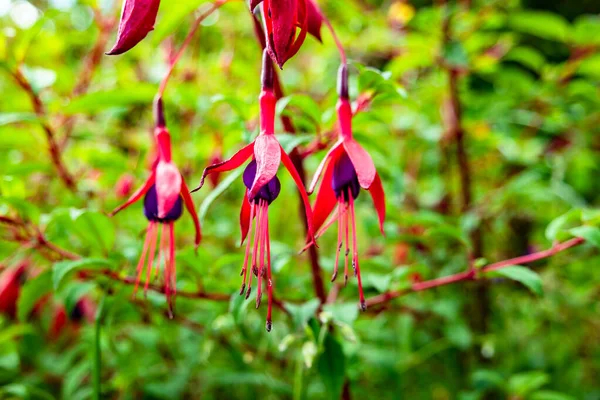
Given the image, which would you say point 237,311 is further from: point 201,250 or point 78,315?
point 78,315

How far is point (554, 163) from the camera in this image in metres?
1.31

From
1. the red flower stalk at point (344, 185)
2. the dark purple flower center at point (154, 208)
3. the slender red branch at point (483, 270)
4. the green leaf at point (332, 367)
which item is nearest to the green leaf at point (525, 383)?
the slender red branch at point (483, 270)

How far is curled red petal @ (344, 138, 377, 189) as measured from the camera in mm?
459

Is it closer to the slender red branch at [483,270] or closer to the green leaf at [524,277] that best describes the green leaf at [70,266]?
the slender red branch at [483,270]

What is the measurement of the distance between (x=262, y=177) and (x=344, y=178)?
105mm

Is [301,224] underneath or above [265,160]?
underneath

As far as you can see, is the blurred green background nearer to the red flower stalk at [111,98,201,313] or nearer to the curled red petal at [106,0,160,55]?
the red flower stalk at [111,98,201,313]

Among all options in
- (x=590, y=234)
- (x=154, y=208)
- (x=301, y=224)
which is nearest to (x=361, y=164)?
(x=154, y=208)

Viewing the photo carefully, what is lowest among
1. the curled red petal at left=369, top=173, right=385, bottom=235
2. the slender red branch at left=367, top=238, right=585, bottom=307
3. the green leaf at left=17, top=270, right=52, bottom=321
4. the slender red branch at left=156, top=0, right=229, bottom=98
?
the slender red branch at left=367, top=238, right=585, bottom=307

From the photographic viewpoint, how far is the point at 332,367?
0.64m

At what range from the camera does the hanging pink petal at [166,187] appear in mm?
506

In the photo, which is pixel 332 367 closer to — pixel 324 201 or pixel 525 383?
pixel 324 201

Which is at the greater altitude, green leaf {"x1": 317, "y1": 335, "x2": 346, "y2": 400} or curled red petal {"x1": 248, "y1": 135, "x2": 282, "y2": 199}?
curled red petal {"x1": 248, "y1": 135, "x2": 282, "y2": 199}

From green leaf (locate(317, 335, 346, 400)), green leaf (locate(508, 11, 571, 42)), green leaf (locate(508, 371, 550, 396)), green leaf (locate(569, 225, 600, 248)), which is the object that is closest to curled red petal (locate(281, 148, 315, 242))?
green leaf (locate(317, 335, 346, 400))
